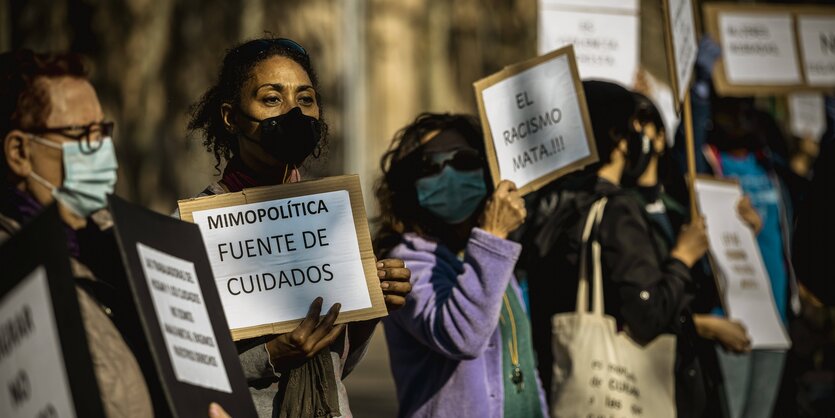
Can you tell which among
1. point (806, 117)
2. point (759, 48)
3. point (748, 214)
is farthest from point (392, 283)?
point (806, 117)

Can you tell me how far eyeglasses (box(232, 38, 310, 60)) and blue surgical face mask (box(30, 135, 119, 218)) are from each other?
0.70 meters

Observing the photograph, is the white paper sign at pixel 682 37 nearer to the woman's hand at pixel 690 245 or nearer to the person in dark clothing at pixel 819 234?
the woman's hand at pixel 690 245

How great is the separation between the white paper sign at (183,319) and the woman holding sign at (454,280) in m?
1.27

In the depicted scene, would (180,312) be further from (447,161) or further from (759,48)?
(759,48)

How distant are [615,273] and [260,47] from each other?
181 centimetres

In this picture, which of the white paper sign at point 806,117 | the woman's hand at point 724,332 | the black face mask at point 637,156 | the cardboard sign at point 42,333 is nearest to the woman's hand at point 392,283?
the cardboard sign at point 42,333

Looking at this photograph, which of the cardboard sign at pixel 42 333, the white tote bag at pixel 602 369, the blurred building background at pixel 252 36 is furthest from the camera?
the blurred building background at pixel 252 36

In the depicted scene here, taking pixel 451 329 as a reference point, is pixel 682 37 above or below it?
above

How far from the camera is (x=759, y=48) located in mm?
7277

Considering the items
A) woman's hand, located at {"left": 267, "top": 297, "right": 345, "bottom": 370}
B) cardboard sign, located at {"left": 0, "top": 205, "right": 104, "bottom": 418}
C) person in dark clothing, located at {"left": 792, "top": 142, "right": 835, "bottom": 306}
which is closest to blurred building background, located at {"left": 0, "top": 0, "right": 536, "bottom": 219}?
person in dark clothing, located at {"left": 792, "top": 142, "right": 835, "bottom": 306}

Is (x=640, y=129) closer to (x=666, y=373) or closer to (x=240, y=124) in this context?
(x=666, y=373)

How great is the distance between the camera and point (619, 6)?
276 inches

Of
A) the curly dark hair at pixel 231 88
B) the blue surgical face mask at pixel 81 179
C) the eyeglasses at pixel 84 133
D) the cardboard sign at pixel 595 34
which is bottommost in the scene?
the blue surgical face mask at pixel 81 179

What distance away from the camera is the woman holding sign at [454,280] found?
4.11 m
